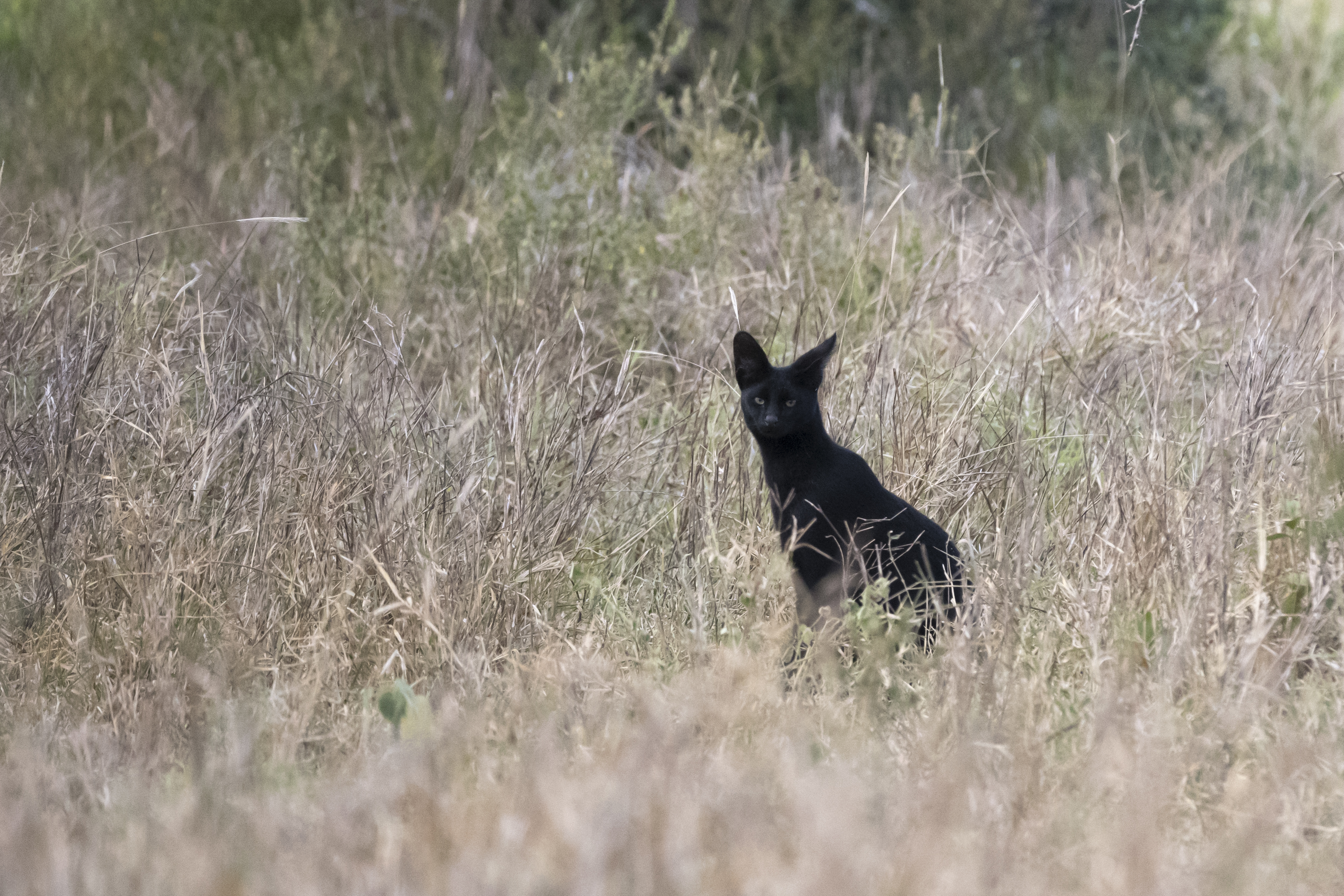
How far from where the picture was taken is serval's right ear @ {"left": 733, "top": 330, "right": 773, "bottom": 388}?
3350mm

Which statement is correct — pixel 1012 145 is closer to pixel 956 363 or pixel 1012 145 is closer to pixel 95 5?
pixel 956 363

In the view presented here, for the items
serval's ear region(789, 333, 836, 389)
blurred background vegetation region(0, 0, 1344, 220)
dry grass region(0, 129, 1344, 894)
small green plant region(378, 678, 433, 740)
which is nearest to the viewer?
dry grass region(0, 129, 1344, 894)

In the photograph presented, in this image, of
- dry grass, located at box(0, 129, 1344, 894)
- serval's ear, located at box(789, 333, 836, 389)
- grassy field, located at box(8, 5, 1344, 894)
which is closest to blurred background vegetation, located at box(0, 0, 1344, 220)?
grassy field, located at box(8, 5, 1344, 894)

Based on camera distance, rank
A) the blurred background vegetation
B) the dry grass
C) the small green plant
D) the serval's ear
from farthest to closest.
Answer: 1. the blurred background vegetation
2. the serval's ear
3. the small green plant
4. the dry grass

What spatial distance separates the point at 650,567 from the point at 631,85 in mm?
2133

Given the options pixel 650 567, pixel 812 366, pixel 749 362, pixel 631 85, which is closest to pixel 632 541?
pixel 650 567

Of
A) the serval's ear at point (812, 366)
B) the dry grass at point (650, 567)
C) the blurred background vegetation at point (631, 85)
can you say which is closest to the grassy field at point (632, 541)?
the dry grass at point (650, 567)

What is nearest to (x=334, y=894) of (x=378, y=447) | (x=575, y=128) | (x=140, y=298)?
(x=378, y=447)

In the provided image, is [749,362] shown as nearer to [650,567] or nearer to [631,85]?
[650,567]

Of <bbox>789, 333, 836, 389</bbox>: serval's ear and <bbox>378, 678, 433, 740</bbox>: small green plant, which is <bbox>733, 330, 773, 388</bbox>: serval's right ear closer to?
<bbox>789, 333, 836, 389</bbox>: serval's ear

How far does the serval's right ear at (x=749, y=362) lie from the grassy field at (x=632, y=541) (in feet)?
1.04

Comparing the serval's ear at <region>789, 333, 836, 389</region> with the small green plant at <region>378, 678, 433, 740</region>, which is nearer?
the small green plant at <region>378, 678, 433, 740</region>

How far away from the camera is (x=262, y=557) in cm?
310

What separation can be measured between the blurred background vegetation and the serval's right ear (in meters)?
1.29
